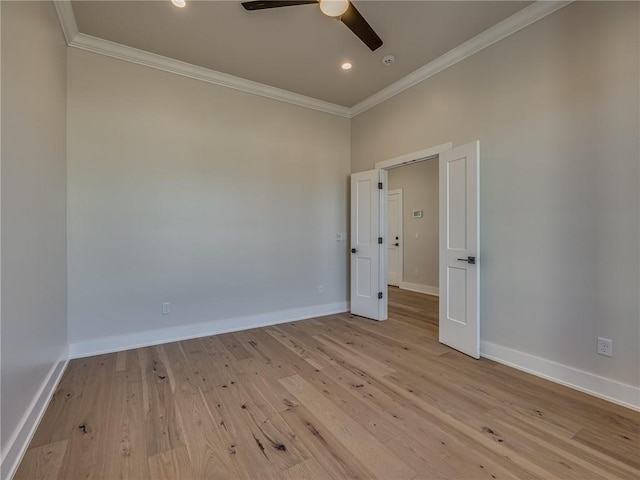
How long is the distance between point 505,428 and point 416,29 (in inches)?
130

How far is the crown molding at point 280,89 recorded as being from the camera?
250 cm

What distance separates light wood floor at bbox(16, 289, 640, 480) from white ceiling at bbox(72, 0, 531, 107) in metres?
3.12

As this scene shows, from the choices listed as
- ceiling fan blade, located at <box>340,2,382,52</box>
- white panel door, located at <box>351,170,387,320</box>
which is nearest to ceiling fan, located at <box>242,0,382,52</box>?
ceiling fan blade, located at <box>340,2,382,52</box>

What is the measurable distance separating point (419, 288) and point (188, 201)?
485cm

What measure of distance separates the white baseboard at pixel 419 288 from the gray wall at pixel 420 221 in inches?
1.7

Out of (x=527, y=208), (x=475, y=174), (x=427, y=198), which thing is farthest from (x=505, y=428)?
(x=427, y=198)

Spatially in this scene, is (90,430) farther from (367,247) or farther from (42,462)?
(367,247)

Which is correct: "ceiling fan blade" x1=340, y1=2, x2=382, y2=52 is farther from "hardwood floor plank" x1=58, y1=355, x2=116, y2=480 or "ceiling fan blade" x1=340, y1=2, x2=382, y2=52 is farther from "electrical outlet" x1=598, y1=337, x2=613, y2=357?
"hardwood floor plank" x1=58, y1=355, x2=116, y2=480

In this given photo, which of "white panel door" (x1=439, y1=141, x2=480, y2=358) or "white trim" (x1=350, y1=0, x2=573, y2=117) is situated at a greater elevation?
"white trim" (x1=350, y1=0, x2=573, y2=117)

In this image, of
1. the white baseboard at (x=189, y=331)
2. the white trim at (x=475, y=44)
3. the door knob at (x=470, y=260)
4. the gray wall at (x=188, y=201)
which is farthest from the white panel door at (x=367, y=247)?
the door knob at (x=470, y=260)

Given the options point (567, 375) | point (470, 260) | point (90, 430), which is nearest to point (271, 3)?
point (470, 260)

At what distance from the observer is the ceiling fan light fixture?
208 centimetres

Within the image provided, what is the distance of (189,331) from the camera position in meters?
3.39

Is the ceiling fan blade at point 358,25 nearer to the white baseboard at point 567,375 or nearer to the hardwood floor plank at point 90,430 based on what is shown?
the white baseboard at point 567,375
